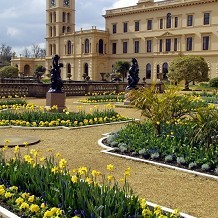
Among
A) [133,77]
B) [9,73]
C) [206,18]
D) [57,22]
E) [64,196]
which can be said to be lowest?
[64,196]

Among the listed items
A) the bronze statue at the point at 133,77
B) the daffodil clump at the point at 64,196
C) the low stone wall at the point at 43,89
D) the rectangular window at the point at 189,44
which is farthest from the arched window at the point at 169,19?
the daffodil clump at the point at 64,196

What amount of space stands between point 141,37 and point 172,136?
61.2 meters

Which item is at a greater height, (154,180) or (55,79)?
(55,79)

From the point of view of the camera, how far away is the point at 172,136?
9.26 metres

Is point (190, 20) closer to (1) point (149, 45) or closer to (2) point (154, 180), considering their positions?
(1) point (149, 45)

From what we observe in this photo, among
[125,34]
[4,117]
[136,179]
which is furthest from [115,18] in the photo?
[136,179]

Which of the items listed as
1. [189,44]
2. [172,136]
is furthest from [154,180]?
[189,44]

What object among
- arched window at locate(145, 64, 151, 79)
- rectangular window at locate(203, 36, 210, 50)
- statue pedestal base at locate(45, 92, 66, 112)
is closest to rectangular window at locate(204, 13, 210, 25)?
rectangular window at locate(203, 36, 210, 50)

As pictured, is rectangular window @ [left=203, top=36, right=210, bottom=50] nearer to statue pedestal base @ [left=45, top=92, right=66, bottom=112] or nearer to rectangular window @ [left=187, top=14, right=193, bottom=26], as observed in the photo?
rectangular window @ [left=187, top=14, right=193, bottom=26]

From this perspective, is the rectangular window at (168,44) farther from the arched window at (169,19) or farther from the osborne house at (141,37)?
the arched window at (169,19)

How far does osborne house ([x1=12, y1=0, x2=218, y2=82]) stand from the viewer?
194ft

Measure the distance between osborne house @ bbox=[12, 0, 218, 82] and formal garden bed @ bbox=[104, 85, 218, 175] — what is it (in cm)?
5033

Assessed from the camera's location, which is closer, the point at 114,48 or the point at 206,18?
the point at 206,18

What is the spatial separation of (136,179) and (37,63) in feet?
292
